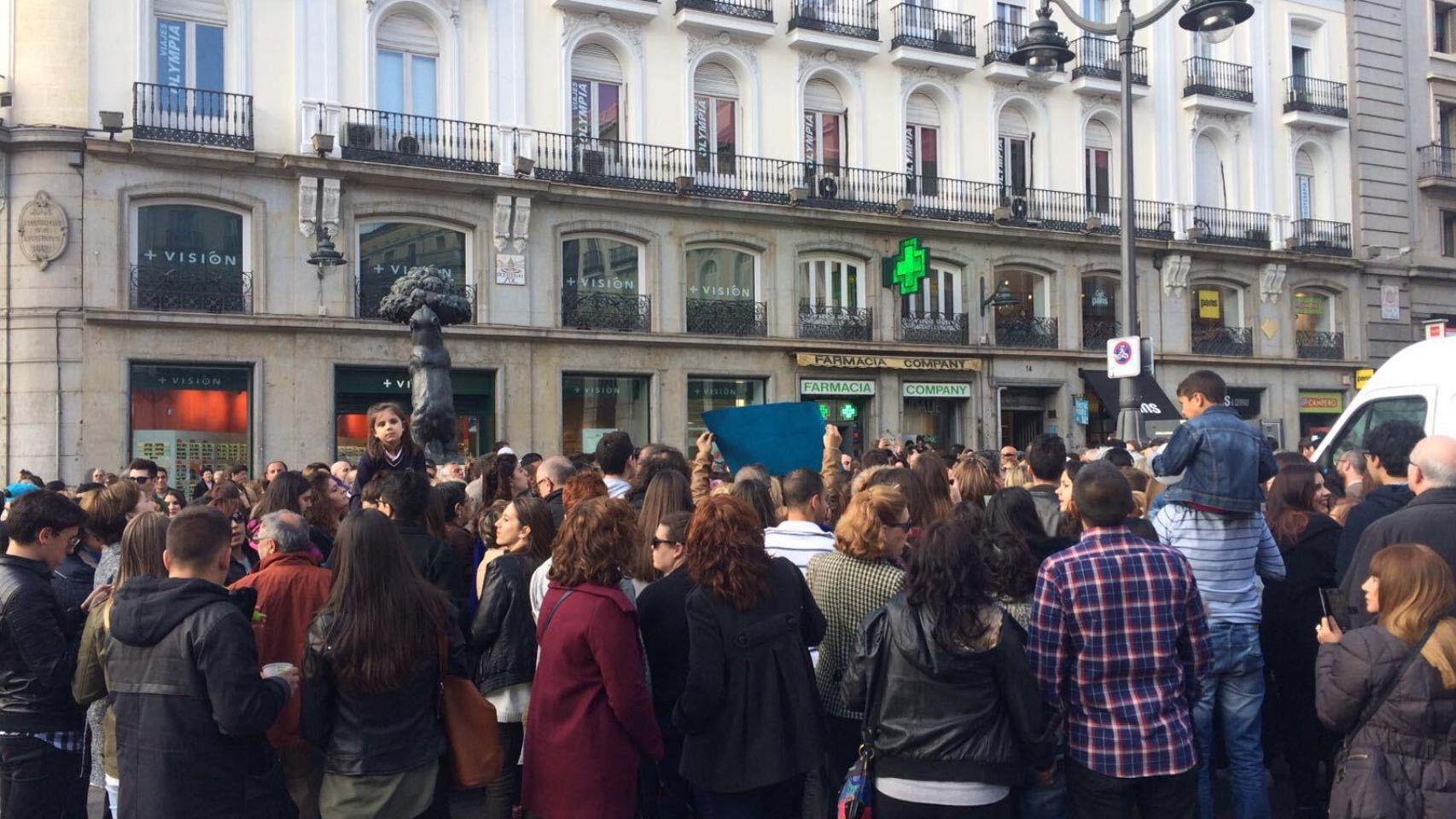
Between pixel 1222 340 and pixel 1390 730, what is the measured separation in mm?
26100

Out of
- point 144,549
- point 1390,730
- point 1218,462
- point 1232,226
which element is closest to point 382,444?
point 144,549

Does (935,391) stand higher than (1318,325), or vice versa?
(1318,325)

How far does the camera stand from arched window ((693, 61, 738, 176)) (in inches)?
907

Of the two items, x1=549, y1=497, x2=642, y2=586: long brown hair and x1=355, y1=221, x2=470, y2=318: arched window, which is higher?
x1=355, y1=221, x2=470, y2=318: arched window

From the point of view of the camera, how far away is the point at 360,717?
4.13m

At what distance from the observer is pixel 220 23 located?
19250mm

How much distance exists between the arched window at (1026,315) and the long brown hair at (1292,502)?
19471 mm

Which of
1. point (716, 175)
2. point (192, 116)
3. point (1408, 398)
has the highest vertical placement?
point (192, 116)

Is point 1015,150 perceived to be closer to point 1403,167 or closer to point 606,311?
point 606,311

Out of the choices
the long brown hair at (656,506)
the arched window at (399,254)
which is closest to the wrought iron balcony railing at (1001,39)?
the arched window at (399,254)

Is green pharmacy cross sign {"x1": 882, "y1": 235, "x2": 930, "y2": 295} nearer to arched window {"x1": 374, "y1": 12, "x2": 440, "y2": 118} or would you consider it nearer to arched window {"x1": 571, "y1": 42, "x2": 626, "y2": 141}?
arched window {"x1": 571, "y1": 42, "x2": 626, "y2": 141}

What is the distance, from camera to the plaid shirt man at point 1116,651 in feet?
14.3

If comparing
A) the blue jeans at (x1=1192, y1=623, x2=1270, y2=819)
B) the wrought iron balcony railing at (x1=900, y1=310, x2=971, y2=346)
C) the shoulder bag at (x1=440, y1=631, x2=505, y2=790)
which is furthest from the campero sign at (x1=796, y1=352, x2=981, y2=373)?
the shoulder bag at (x1=440, y1=631, x2=505, y2=790)

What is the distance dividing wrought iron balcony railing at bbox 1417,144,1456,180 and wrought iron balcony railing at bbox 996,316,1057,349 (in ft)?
42.1
